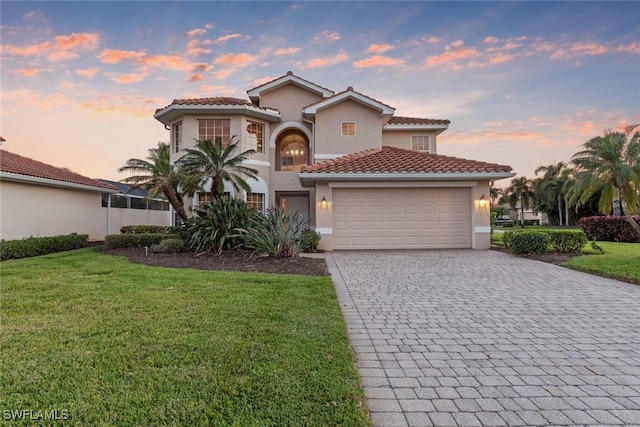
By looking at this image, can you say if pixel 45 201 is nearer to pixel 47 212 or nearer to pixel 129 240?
pixel 47 212

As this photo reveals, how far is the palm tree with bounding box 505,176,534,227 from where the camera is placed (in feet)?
135

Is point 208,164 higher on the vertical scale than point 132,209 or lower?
higher

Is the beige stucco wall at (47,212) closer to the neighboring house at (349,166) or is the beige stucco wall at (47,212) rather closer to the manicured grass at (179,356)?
the neighboring house at (349,166)

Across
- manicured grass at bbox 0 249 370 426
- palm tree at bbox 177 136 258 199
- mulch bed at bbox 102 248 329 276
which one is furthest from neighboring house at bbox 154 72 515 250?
manicured grass at bbox 0 249 370 426

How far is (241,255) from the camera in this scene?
10797mm

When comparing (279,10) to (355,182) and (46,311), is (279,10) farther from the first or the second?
(46,311)

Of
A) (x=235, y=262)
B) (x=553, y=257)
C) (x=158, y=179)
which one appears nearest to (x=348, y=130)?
(x=158, y=179)

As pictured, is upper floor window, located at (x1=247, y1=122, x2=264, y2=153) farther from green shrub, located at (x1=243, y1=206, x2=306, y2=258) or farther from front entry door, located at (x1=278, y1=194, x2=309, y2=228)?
green shrub, located at (x1=243, y1=206, x2=306, y2=258)

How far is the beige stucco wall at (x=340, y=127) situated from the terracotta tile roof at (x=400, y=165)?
1758 millimetres

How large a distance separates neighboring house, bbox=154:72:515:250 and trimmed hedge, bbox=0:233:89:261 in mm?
5208

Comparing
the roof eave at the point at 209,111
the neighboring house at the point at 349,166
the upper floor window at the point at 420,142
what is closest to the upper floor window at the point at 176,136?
the neighboring house at the point at 349,166

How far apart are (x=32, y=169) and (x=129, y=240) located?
5.59 m

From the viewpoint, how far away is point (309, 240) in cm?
1269

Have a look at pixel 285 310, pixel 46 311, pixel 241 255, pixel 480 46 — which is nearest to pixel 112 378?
pixel 285 310
